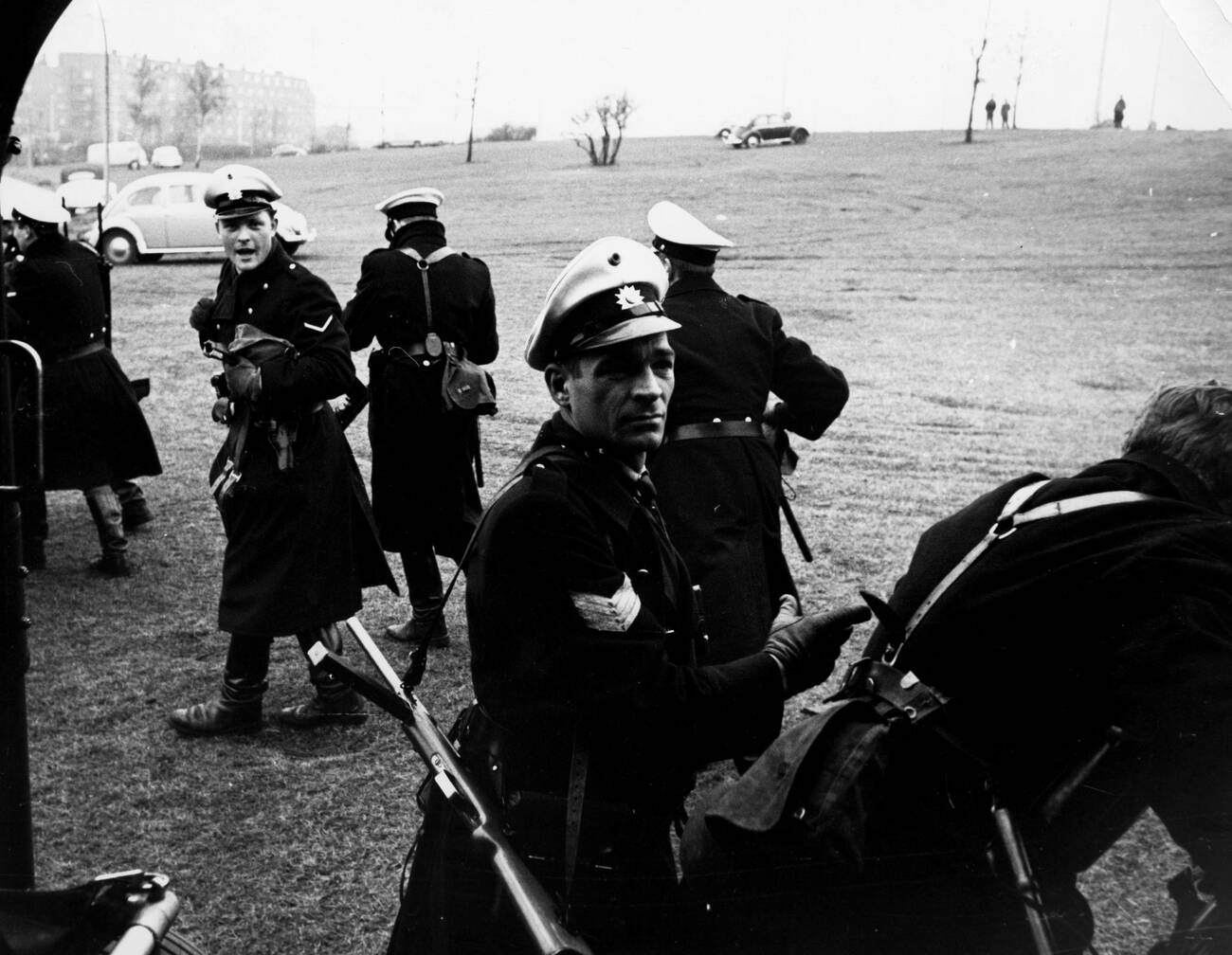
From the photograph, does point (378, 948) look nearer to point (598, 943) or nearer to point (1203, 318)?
point (598, 943)

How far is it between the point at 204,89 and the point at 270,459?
7.29ft

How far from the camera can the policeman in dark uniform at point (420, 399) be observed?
4.38 meters

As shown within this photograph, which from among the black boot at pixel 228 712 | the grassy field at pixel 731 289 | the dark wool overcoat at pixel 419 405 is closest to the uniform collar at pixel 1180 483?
the grassy field at pixel 731 289

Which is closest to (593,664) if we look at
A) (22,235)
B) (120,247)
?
(22,235)

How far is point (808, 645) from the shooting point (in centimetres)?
169

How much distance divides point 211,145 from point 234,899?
14.0 ft

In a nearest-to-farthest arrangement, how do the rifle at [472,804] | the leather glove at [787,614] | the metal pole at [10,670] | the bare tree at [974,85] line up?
the rifle at [472,804], the leather glove at [787,614], the metal pole at [10,670], the bare tree at [974,85]

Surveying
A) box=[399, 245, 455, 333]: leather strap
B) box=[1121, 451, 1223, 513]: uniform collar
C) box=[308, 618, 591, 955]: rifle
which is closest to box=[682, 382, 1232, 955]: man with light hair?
box=[1121, 451, 1223, 513]: uniform collar

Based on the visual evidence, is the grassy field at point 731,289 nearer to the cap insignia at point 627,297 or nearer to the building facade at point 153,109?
the building facade at point 153,109

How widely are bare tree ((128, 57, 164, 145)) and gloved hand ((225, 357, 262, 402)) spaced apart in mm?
1492

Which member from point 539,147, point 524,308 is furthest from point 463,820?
point 524,308

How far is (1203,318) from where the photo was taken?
9344mm

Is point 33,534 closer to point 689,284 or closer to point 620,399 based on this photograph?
point 689,284

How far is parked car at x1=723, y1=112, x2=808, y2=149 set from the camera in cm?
618
